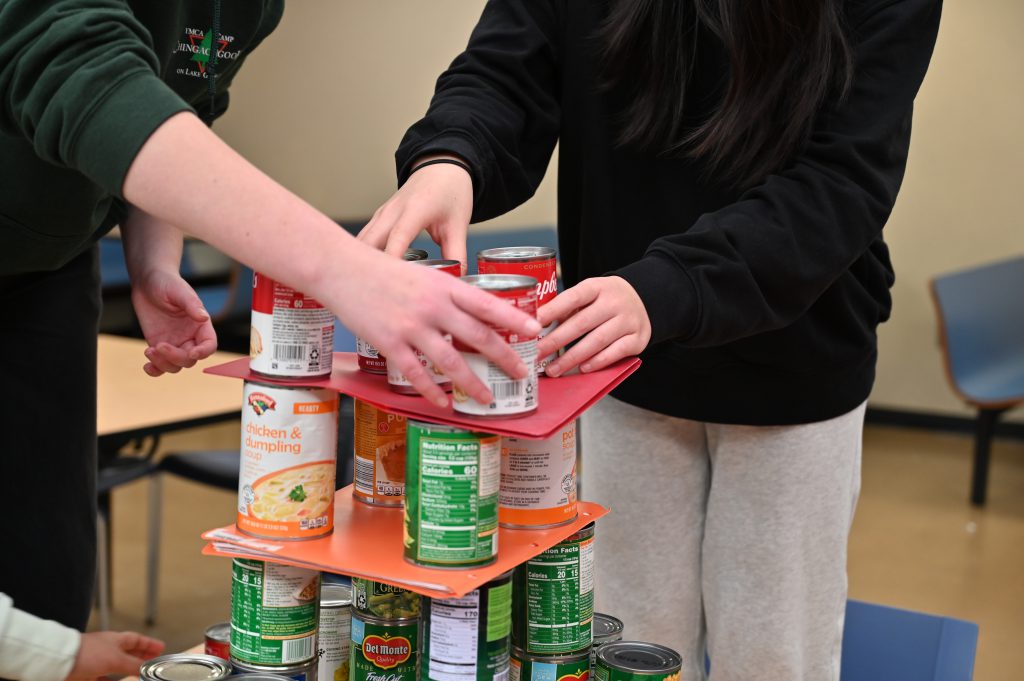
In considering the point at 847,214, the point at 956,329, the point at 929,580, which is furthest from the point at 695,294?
the point at 956,329

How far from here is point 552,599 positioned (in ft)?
3.48

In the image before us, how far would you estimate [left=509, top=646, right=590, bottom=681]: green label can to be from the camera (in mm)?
1062

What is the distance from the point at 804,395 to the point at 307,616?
73 cm

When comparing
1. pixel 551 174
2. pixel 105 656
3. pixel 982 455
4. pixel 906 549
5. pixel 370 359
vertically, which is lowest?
pixel 906 549

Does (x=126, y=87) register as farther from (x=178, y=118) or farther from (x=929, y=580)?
(x=929, y=580)

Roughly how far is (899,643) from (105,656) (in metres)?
1.23

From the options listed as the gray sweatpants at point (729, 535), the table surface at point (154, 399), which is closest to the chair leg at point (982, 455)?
the table surface at point (154, 399)

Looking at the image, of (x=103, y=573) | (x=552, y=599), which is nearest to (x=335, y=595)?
(x=552, y=599)

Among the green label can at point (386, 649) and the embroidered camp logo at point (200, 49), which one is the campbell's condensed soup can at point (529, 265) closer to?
the green label can at point (386, 649)

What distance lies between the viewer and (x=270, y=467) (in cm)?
102

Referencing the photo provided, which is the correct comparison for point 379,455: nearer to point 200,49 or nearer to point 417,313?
point 417,313

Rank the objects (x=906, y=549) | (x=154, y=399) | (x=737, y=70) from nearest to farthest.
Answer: (x=737, y=70) → (x=154, y=399) → (x=906, y=549)

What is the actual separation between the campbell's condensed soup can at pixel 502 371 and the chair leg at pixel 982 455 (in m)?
3.85

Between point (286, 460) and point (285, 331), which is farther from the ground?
point (285, 331)
